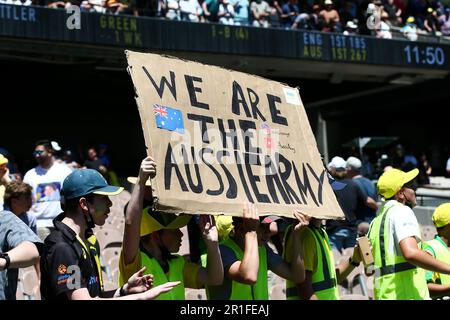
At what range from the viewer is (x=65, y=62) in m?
18.1

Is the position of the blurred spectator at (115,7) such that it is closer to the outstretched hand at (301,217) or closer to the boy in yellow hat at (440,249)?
the boy in yellow hat at (440,249)

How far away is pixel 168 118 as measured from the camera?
4.46 meters

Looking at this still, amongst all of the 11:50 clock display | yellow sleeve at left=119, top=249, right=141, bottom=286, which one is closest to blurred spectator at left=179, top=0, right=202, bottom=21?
the 11:50 clock display

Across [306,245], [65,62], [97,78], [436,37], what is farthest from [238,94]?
[97,78]

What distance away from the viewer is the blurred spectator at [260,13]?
17.9 metres

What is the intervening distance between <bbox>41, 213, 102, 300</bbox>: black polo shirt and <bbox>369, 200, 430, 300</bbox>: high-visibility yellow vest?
2.16 meters

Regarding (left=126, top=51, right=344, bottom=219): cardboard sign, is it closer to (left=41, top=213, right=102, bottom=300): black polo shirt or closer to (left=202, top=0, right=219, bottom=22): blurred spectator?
(left=41, top=213, right=102, bottom=300): black polo shirt

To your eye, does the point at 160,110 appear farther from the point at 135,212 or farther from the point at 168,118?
the point at 135,212

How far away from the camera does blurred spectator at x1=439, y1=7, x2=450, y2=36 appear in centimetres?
2066

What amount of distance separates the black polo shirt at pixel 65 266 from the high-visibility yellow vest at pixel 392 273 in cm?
216

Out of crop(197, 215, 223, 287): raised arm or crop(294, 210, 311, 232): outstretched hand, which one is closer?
crop(197, 215, 223, 287): raised arm
